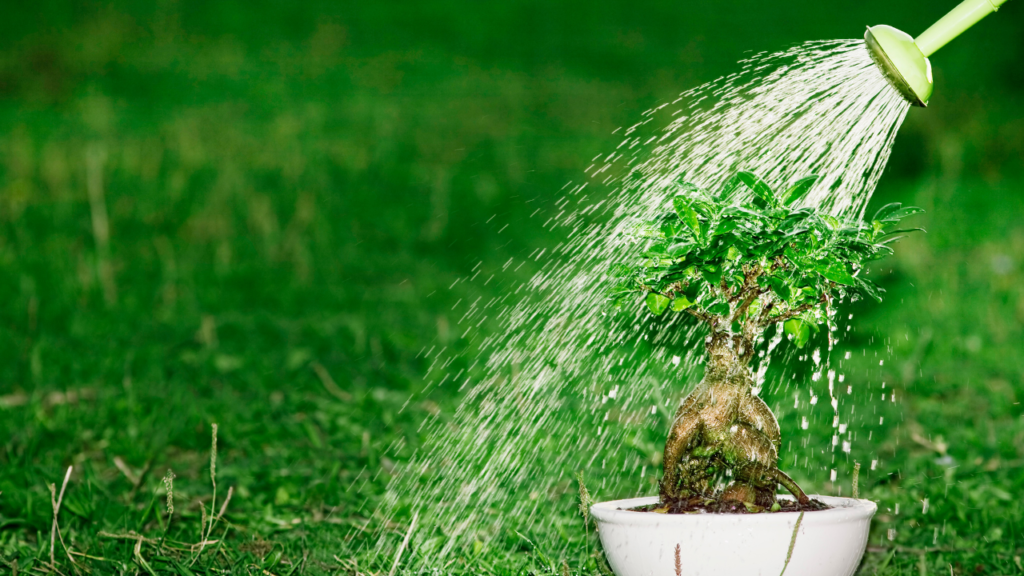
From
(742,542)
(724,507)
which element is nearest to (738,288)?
(724,507)

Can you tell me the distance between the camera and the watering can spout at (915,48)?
1976 mm

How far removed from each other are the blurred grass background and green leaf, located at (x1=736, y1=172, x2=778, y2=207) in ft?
3.42

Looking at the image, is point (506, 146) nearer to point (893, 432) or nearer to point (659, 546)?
point (893, 432)

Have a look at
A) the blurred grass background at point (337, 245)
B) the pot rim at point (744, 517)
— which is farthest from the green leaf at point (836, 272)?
the blurred grass background at point (337, 245)

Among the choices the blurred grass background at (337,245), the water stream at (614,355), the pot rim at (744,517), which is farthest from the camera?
the blurred grass background at (337,245)

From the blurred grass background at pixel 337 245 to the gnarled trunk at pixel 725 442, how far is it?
1.78 ft

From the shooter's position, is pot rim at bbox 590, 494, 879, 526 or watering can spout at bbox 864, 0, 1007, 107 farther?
watering can spout at bbox 864, 0, 1007, 107

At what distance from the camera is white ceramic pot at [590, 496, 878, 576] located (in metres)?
1.84

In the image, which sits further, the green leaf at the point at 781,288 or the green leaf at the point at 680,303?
the green leaf at the point at 680,303

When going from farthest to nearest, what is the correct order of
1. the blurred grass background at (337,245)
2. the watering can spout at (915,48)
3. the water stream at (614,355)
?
the blurred grass background at (337,245) → the water stream at (614,355) → the watering can spout at (915,48)

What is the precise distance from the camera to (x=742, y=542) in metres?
1.85

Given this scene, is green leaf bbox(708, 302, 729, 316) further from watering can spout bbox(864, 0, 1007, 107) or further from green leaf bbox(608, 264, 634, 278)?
watering can spout bbox(864, 0, 1007, 107)

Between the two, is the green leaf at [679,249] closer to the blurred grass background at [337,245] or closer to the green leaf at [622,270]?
the green leaf at [622,270]

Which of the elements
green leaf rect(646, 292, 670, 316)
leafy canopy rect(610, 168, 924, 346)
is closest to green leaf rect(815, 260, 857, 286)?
leafy canopy rect(610, 168, 924, 346)
